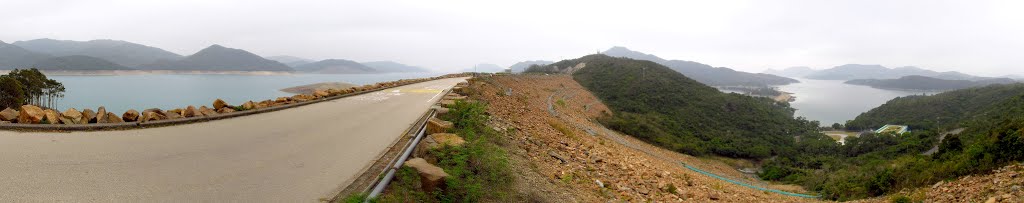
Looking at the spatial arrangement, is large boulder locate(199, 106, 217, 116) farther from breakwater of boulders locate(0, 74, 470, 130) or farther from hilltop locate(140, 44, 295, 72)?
hilltop locate(140, 44, 295, 72)

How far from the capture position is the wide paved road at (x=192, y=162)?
3764mm

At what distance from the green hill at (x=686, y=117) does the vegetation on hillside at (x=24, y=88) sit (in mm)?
33994

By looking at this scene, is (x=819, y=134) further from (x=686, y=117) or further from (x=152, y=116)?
(x=152, y=116)

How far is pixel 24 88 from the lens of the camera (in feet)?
94.7

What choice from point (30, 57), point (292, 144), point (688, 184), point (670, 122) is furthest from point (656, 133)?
point (30, 57)

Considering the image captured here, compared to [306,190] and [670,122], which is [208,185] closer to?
[306,190]

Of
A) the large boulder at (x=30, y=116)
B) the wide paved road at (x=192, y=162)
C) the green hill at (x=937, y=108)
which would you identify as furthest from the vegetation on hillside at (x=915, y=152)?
the large boulder at (x=30, y=116)

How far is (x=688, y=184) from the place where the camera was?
788 cm

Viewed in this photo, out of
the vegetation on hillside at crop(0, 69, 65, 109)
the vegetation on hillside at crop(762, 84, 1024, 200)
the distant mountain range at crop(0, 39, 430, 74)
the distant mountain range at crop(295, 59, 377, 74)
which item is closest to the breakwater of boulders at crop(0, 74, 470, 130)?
the vegetation on hillside at crop(762, 84, 1024, 200)

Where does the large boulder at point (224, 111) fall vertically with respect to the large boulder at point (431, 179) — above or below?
above

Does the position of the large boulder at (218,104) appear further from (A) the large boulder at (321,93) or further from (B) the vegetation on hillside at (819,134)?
(B) the vegetation on hillside at (819,134)

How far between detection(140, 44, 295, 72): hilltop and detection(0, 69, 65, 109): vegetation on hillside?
4189 inches

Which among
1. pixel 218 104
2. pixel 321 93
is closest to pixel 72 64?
pixel 321 93

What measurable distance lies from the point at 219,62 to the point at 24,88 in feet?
432
